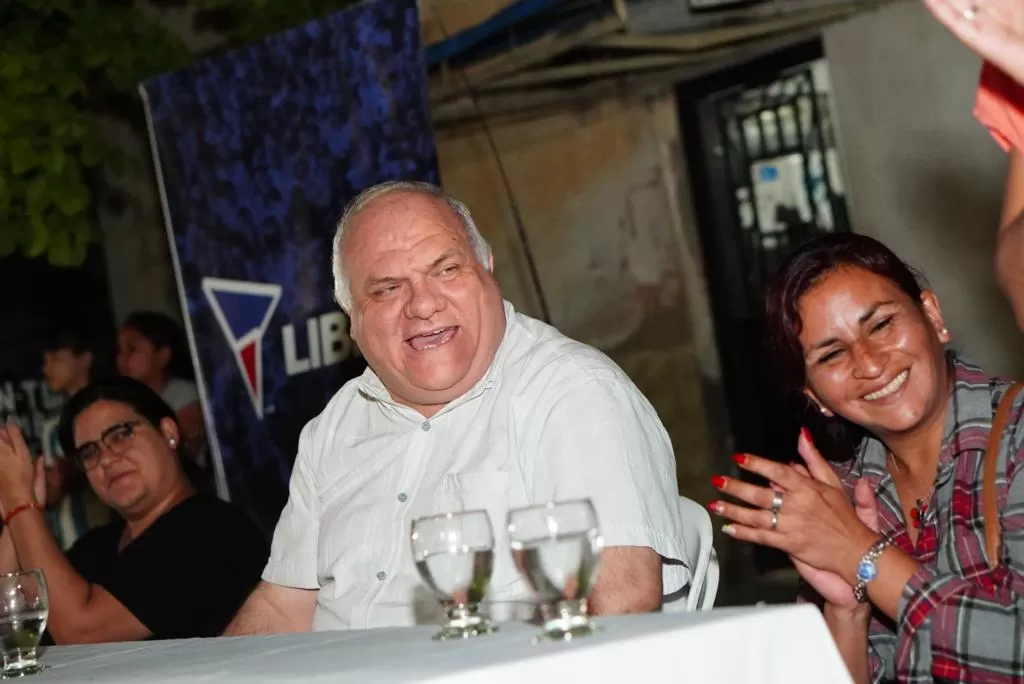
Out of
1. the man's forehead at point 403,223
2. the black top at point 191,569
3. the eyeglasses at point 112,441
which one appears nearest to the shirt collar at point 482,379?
the man's forehead at point 403,223

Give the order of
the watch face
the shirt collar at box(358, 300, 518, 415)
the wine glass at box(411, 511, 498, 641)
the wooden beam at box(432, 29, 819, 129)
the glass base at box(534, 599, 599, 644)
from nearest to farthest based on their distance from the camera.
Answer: the glass base at box(534, 599, 599, 644) → the wine glass at box(411, 511, 498, 641) → the watch face → the shirt collar at box(358, 300, 518, 415) → the wooden beam at box(432, 29, 819, 129)

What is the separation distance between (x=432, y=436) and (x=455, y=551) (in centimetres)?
87

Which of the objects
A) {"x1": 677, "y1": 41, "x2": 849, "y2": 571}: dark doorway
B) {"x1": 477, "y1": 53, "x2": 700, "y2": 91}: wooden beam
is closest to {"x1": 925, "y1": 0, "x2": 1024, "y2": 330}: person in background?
{"x1": 677, "y1": 41, "x2": 849, "y2": 571}: dark doorway

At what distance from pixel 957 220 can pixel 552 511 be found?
198 centimetres

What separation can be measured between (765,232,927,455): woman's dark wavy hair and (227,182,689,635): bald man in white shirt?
0.90 ft

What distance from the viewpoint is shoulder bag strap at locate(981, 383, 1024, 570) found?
1860mm

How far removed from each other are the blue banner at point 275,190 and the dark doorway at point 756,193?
72 cm

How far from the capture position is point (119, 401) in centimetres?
339

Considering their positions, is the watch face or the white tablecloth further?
the watch face

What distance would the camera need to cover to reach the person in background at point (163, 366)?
465 centimetres

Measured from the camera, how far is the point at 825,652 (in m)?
1.29

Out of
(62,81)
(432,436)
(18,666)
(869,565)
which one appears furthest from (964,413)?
(62,81)

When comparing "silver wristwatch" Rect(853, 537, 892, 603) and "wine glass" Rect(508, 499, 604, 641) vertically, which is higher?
"wine glass" Rect(508, 499, 604, 641)

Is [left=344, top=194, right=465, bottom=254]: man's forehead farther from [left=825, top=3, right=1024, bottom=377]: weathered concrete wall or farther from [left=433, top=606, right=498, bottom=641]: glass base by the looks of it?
[left=825, top=3, right=1024, bottom=377]: weathered concrete wall
